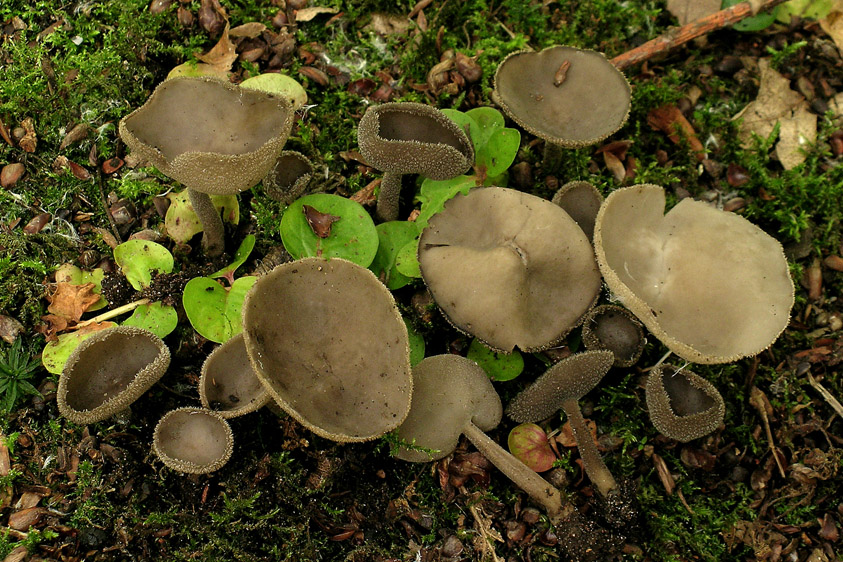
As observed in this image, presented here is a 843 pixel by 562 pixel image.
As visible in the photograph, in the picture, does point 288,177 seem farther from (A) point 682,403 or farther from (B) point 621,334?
(A) point 682,403

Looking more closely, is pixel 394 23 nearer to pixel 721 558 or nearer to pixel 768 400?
pixel 768 400

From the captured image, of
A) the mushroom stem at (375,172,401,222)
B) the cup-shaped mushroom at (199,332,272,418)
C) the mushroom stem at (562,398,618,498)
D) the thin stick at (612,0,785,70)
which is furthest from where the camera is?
the thin stick at (612,0,785,70)

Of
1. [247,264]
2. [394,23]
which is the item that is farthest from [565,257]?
[394,23]

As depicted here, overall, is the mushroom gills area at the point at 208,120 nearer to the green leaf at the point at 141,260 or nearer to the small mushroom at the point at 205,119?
the small mushroom at the point at 205,119

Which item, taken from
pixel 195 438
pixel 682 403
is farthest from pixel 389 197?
pixel 682 403

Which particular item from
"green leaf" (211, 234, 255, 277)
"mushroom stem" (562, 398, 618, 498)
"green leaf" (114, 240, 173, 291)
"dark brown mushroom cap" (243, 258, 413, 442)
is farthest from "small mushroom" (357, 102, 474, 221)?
"mushroom stem" (562, 398, 618, 498)

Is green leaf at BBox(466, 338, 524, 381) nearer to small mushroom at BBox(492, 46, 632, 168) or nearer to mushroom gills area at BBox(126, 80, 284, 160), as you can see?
small mushroom at BBox(492, 46, 632, 168)
